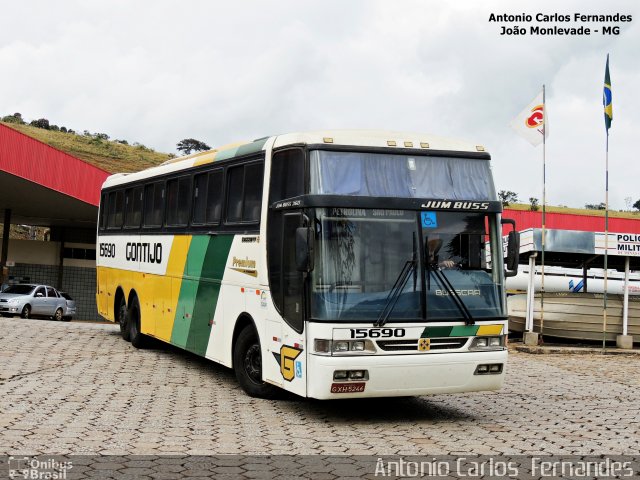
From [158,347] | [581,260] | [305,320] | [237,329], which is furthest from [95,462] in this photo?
[581,260]

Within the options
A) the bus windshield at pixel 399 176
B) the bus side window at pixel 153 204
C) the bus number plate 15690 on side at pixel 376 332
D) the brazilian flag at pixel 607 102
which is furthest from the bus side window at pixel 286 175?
the brazilian flag at pixel 607 102

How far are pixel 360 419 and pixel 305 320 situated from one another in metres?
1.49

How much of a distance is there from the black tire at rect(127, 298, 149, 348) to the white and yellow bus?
212 inches

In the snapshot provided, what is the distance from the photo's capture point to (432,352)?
9469 mm

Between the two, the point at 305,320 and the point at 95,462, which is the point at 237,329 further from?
the point at 95,462

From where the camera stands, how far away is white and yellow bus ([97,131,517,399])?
30.2 feet

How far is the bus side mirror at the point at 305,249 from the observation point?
905 cm

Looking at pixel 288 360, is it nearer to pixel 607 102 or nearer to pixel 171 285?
pixel 171 285

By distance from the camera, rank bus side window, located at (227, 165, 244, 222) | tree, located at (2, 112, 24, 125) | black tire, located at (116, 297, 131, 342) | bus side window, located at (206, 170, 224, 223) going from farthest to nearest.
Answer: tree, located at (2, 112, 24, 125)
black tire, located at (116, 297, 131, 342)
bus side window, located at (206, 170, 224, 223)
bus side window, located at (227, 165, 244, 222)

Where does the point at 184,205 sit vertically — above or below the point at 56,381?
above

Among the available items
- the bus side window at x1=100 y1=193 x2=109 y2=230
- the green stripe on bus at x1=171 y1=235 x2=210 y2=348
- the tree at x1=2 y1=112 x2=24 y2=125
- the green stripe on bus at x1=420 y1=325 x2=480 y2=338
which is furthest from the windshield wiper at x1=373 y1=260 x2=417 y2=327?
the tree at x1=2 y1=112 x2=24 y2=125

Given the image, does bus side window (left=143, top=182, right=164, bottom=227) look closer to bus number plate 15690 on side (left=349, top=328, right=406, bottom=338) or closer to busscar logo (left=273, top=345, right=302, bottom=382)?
busscar logo (left=273, top=345, right=302, bottom=382)

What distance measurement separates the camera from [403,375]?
934 centimetres

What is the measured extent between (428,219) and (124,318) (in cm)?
929
